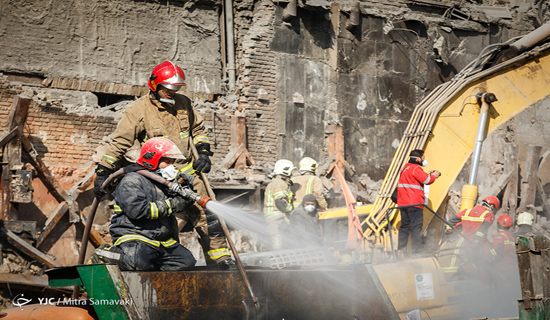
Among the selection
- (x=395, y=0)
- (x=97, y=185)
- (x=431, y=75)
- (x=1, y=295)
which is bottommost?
(x=1, y=295)

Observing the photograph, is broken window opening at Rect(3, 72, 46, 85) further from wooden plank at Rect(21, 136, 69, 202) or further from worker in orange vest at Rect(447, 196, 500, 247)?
worker in orange vest at Rect(447, 196, 500, 247)

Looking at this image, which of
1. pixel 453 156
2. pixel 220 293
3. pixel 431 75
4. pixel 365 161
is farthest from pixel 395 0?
pixel 220 293

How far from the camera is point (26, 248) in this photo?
967 centimetres

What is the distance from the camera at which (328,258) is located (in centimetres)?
768

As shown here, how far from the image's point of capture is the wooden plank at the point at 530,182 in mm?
15016

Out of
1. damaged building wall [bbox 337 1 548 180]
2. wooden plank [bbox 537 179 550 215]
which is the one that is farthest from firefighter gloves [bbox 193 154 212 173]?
wooden plank [bbox 537 179 550 215]

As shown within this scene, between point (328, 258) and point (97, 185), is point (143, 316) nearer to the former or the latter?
point (97, 185)

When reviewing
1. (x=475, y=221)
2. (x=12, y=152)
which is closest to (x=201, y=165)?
(x=475, y=221)

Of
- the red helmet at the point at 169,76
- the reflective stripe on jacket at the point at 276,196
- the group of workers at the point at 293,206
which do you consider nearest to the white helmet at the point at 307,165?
the group of workers at the point at 293,206

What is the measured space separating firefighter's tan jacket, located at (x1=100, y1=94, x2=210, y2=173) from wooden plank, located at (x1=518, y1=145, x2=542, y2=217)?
435 inches

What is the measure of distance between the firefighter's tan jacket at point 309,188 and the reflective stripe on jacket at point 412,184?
5.77 ft

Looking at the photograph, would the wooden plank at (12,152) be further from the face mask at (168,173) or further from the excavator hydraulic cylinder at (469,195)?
the excavator hydraulic cylinder at (469,195)

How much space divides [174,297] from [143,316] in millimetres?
283

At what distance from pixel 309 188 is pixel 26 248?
471 centimetres
